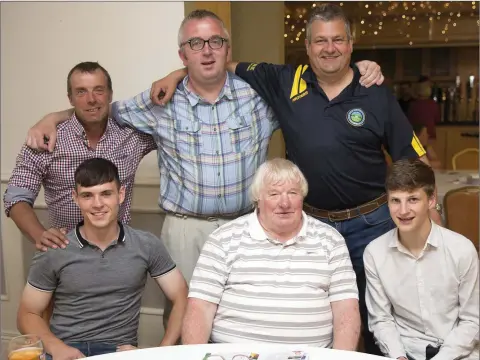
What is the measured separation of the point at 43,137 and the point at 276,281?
3.97ft

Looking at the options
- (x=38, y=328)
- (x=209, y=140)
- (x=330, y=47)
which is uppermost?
(x=330, y=47)

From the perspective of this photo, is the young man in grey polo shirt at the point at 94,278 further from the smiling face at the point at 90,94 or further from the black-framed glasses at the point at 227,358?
the black-framed glasses at the point at 227,358

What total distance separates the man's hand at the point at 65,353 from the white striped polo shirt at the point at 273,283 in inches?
17.3

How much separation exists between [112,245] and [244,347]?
0.76 metres

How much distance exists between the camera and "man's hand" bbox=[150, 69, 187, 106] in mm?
2582

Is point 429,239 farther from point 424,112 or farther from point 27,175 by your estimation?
point 424,112

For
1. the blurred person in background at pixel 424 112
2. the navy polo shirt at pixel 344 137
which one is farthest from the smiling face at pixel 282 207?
the blurred person in background at pixel 424 112

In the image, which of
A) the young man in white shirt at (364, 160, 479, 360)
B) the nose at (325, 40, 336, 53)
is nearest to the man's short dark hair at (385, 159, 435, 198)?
the young man in white shirt at (364, 160, 479, 360)

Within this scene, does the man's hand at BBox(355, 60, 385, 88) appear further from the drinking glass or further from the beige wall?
the drinking glass

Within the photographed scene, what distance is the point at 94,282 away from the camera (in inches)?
86.7

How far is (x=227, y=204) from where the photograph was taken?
8.54 feet

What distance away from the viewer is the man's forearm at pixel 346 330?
203 centimetres

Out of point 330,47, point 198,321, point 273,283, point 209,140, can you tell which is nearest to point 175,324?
point 198,321

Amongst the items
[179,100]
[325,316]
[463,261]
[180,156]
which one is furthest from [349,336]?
[179,100]
